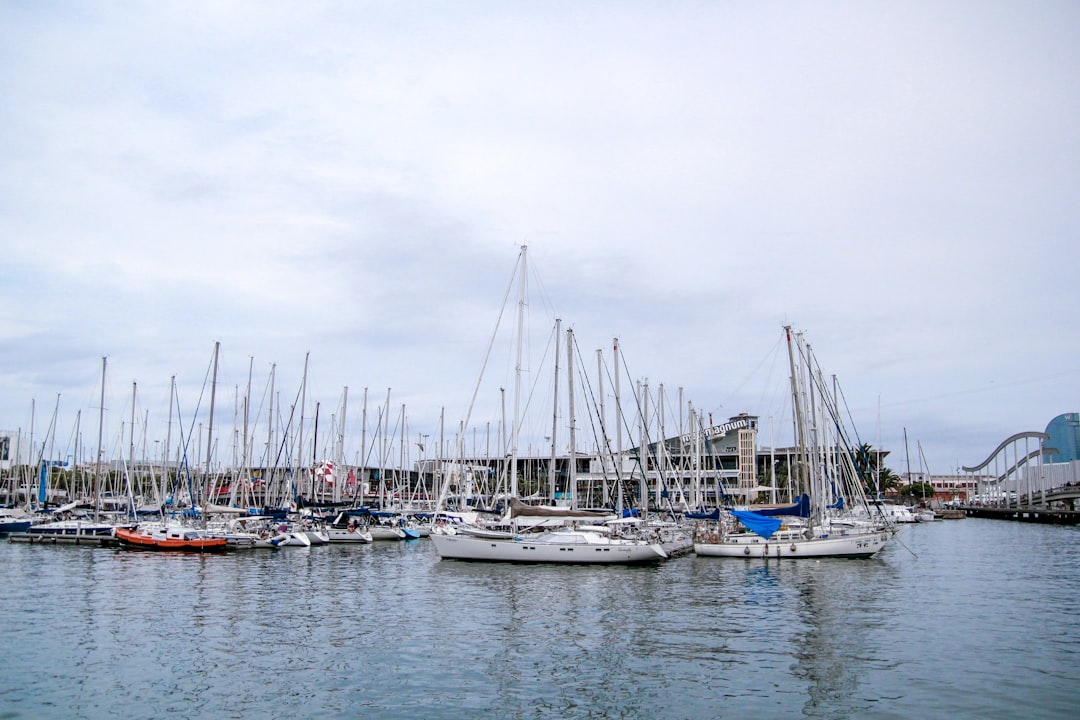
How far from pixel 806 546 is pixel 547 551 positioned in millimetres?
17065

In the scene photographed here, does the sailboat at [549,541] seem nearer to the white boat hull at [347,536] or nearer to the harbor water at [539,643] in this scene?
the harbor water at [539,643]

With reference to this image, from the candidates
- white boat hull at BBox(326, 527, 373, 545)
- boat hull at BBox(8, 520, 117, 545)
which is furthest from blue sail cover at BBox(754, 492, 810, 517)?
boat hull at BBox(8, 520, 117, 545)

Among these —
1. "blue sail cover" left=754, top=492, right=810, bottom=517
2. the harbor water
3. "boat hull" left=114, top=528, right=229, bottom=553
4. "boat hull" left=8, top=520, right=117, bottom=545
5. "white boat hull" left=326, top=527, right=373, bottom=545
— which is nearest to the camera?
the harbor water

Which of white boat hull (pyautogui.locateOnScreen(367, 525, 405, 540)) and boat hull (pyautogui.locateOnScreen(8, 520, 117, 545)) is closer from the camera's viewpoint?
Answer: boat hull (pyautogui.locateOnScreen(8, 520, 117, 545))

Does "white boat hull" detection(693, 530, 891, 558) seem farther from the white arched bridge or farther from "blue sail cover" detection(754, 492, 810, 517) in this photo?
the white arched bridge

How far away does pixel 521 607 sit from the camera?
111 ft

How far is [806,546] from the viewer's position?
2071 inches

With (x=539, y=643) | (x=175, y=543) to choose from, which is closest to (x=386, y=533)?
(x=175, y=543)

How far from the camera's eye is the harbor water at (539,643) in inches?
757

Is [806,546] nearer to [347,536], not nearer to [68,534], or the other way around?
[347,536]

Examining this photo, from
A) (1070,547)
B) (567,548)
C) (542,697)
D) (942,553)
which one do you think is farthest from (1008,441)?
(542,697)

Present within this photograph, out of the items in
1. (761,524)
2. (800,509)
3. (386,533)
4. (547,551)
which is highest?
(800,509)

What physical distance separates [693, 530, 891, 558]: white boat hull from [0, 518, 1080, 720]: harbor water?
16.1 feet

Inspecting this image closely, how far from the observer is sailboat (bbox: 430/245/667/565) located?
49531 mm
